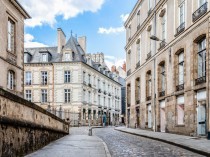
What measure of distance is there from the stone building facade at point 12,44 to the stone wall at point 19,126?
24.8 feet

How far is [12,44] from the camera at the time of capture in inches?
812

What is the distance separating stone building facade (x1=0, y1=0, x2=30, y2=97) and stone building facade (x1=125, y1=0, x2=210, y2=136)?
8.67 m

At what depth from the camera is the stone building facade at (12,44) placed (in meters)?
18.4

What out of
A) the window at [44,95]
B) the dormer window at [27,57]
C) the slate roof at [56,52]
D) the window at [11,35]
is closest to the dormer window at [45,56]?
the slate roof at [56,52]

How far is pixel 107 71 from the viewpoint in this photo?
210 ft

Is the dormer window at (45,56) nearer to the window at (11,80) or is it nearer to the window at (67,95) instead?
the window at (67,95)

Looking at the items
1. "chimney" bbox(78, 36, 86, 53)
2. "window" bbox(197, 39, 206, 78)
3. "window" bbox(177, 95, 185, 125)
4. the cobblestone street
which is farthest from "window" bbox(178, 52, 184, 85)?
"chimney" bbox(78, 36, 86, 53)

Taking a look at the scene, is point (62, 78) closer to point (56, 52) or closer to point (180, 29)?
point (56, 52)

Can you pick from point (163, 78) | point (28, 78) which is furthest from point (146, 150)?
point (28, 78)

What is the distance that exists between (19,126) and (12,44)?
13.1m

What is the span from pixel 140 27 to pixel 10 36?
45.4 ft

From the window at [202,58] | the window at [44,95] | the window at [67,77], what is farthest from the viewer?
the window at [44,95]

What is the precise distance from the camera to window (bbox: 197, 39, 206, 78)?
671 inches

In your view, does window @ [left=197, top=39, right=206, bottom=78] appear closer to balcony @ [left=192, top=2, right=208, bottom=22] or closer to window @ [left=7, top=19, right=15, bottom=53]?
balcony @ [left=192, top=2, right=208, bottom=22]
